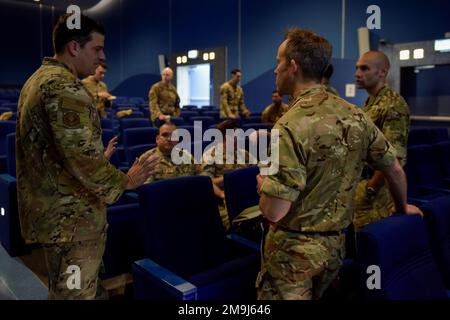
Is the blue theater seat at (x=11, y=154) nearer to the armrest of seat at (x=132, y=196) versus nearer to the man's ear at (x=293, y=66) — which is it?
the armrest of seat at (x=132, y=196)

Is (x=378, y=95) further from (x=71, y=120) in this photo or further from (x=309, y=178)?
(x=71, y=120)

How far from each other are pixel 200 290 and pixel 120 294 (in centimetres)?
105

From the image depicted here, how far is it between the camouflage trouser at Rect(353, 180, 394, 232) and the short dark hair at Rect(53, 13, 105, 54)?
5.27ft

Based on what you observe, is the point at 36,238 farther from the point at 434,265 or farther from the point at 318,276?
the point at 434,265

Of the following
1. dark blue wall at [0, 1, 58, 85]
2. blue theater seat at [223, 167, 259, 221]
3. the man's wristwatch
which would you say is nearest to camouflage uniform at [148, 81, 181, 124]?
blue theater seat at [223, 167, 259, 221]

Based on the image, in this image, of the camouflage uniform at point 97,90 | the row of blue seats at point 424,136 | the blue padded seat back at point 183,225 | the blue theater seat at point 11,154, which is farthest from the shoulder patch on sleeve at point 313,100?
the camouflage uniform at point 97,90

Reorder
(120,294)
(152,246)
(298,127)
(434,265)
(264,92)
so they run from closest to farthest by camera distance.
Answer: (298,127) < (434,265) < (152,246) < (120,294) < (264,92)

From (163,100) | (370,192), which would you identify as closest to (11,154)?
(370,192)

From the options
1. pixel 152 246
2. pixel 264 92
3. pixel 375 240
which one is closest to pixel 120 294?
pixel 152 246

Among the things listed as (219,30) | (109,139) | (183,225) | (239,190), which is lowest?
(183,225)

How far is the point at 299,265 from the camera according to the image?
1190 mm

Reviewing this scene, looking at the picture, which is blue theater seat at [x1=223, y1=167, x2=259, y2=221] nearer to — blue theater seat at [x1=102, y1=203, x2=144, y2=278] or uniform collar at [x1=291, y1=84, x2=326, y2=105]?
blue theater seat at [x1=102, y1=203, x2=144, y2=278]

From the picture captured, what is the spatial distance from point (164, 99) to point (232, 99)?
1264 millimetres
